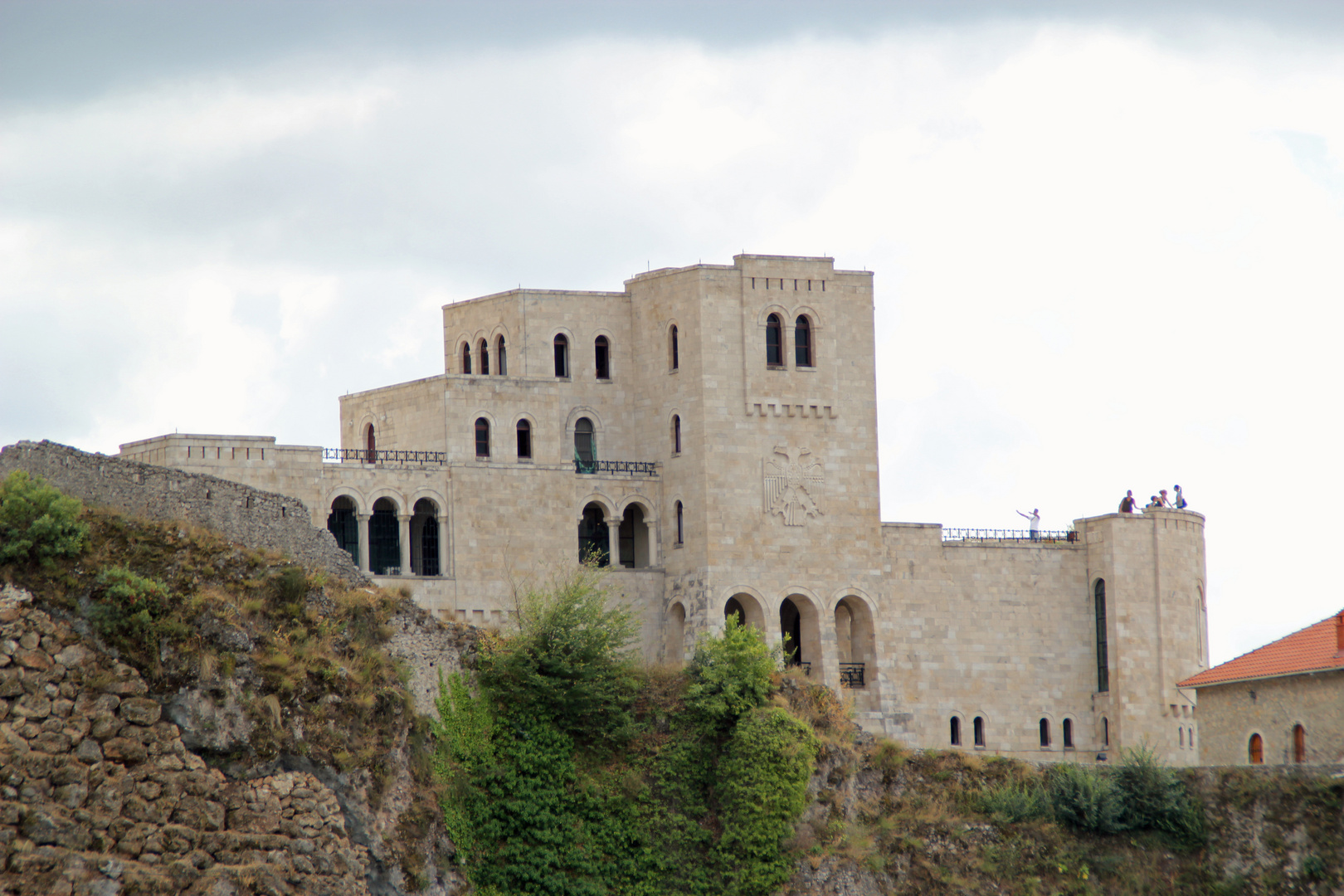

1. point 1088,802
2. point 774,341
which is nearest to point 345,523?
point 774,341

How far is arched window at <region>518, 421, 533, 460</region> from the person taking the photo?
63.9 meters

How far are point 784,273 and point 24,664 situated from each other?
30406 mm

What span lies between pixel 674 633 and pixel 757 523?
4222 millimetres

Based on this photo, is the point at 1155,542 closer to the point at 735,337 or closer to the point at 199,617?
the point at 735,337

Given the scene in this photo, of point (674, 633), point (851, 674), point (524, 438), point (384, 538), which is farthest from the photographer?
point (851, 674)

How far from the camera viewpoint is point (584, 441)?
66.9m

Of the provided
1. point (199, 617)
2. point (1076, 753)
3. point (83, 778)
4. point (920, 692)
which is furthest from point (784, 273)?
point (83, 778)

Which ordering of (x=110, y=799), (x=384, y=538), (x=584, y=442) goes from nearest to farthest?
(x=110, y=799)
(x=384, y=538)
(x=584, y=442)

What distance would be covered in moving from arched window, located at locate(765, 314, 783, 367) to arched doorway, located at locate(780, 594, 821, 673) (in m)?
7.49

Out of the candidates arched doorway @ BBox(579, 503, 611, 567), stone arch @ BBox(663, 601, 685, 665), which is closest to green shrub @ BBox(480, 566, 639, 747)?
stone arch @ BBox(663, 601, 685, 665)

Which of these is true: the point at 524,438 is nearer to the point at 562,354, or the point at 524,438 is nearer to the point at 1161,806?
the point at 562,354

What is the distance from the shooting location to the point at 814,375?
65938 mm

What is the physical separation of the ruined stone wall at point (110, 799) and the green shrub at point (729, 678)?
37.7 ft

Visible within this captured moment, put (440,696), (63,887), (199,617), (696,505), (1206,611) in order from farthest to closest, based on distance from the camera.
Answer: (1206,611)
(696,505)
(440,696)
(199,617)
(63,887)
